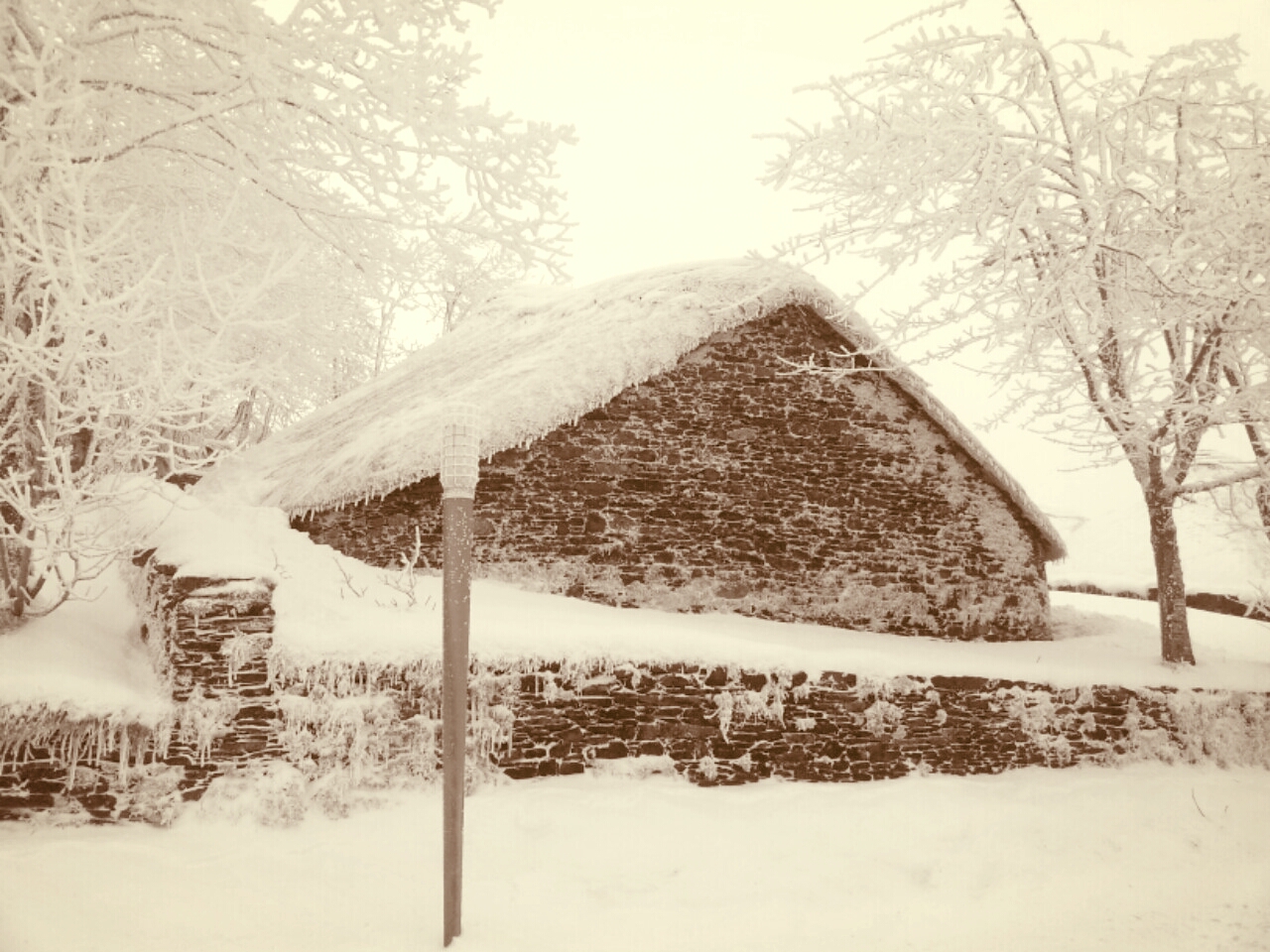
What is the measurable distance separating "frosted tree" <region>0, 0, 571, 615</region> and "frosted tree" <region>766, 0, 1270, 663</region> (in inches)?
142

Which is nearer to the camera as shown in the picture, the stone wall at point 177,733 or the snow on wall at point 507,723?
the stone wall at point 177,733

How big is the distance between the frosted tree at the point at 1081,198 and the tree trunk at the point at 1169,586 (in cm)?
79

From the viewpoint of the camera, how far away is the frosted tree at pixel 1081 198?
22.9ft

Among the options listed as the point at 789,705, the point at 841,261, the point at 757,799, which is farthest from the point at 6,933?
the point at 841,261

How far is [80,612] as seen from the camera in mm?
6332

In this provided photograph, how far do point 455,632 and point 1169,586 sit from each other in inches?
344

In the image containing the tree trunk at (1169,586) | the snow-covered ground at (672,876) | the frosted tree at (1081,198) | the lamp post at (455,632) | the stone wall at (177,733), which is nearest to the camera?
the lamp post at (455,632)

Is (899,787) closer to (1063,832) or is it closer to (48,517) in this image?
(1063,832)

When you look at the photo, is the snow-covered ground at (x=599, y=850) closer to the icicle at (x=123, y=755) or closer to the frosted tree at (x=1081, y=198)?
the icicle at (x=123, y=755)

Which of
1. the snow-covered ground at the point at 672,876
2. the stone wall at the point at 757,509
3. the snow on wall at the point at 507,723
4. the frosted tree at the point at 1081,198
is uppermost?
the frosted tree at the point at 1081,198

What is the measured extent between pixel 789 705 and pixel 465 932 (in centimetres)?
295

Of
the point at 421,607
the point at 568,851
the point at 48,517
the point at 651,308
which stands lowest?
the point at 568,851

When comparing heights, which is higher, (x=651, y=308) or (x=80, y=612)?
(x=651, y=308)

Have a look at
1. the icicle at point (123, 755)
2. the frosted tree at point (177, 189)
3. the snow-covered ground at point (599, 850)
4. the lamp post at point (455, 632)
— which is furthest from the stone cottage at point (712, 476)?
the lamp post at point (455, 632)
